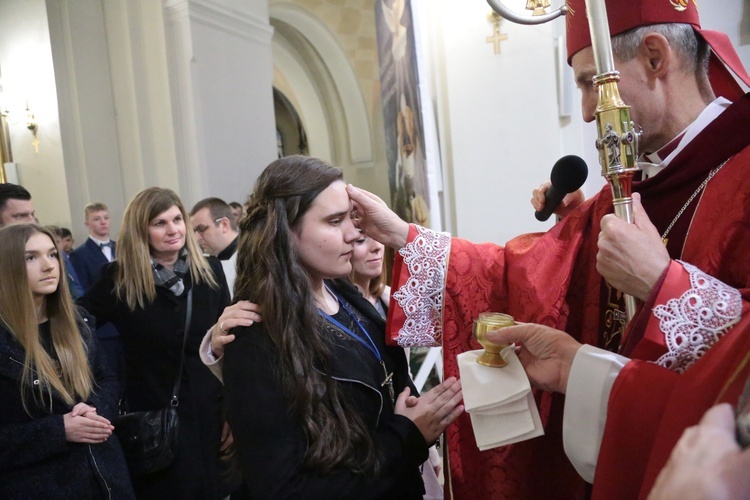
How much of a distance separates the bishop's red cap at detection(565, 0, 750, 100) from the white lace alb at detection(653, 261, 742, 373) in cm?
67

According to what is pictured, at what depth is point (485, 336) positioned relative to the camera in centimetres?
134

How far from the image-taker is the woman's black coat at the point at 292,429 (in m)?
1.34

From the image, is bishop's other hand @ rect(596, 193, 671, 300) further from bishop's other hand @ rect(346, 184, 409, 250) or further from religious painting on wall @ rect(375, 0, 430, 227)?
religious painting on wall @ rect(375, 0, 430, 227)

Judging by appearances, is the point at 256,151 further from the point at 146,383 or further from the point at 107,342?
the point at 146,383

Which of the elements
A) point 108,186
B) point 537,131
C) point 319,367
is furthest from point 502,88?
point 108,186

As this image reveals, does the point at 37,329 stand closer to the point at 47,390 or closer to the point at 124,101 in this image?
the point at 47,390

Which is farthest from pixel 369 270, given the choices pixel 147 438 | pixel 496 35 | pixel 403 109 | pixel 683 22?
pixel 496 35

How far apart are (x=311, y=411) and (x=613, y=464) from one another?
2.22ft

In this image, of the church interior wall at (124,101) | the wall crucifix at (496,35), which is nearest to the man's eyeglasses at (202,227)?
the church interior wall at (124,101)

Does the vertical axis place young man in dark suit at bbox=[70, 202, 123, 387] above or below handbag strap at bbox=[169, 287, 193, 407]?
above

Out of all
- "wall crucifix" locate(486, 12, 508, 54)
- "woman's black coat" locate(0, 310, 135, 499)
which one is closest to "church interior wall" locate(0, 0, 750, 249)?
"wall crucifix" locate(486, 12, 508, 54)

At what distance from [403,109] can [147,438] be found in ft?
9.54

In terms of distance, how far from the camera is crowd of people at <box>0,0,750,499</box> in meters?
1.20

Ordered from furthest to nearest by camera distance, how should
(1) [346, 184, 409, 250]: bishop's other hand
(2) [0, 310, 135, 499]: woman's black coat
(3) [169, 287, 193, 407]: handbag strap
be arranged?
(3) [169, 287, 193, 407]: handbag strap
(2) [0, 310, 135, 499]: woman's black coat
(1) [346, 184, 409, 250]: bishop's other hand
